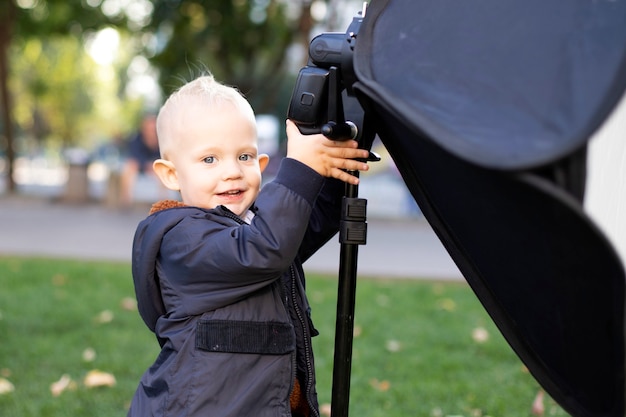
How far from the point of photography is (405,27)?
58.6 inches

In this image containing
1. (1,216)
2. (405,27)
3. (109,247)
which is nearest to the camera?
(405,27)

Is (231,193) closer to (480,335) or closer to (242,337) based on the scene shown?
(242,337)

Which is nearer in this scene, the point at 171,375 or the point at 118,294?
the point at 171,375

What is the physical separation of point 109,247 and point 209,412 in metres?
7.21

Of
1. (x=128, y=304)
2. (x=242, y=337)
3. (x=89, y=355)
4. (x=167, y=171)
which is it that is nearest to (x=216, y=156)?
(x=167, y=171)

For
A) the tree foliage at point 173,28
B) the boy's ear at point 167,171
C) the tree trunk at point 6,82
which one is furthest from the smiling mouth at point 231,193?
the tree trunk at point 6,82

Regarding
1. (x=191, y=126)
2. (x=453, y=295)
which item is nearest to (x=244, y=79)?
(x=453, y=295)

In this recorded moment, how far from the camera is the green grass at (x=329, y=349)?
12.8 ft

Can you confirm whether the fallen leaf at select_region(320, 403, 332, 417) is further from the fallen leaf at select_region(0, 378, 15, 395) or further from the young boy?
the young boy

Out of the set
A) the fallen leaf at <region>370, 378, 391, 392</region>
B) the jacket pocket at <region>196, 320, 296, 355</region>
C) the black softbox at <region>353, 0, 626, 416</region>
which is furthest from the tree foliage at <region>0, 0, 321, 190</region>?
the black softbox at <region>353, 0, 626, 416</region>

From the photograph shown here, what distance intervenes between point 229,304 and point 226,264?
0.46 feet

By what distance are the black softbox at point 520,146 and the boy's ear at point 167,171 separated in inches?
23.5

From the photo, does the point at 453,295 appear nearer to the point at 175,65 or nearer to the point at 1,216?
the point at 1,216

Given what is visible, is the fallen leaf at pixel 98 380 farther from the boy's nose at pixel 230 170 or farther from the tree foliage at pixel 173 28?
the tree foliage at pixel 173 28
